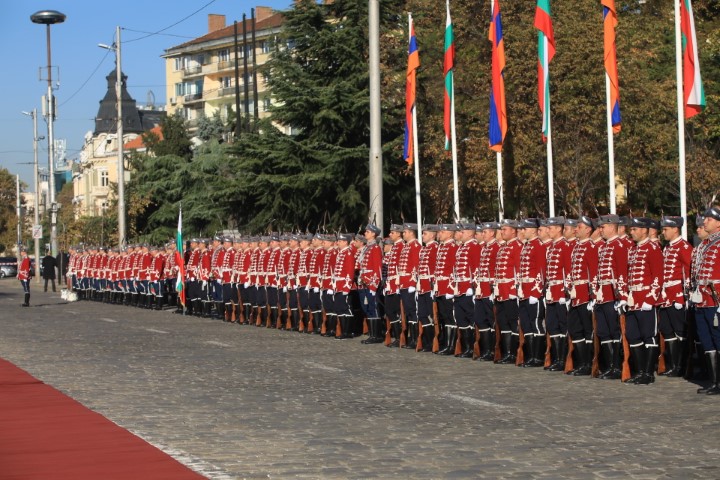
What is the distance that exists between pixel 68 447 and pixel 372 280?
12.3 m

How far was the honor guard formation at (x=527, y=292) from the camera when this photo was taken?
619 inches

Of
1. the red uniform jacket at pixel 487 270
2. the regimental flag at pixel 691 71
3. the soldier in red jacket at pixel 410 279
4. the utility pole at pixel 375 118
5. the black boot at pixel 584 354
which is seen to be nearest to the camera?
the black boot at pixel 584 354

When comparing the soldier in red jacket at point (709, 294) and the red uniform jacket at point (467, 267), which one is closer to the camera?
the soldier in red jacket at point (709, 294)

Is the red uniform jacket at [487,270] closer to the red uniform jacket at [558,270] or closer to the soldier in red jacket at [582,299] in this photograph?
the red uniform jacket at [558,270]

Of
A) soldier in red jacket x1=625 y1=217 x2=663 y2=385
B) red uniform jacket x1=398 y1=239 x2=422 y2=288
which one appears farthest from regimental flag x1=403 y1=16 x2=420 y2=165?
soldier in red jacket x1=625 y1=217 x2=663 y2=385

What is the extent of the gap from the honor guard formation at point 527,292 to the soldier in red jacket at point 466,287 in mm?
20

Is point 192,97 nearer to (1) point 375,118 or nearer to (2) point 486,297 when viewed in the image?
(1) point 375,118

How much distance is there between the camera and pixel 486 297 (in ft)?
61.9

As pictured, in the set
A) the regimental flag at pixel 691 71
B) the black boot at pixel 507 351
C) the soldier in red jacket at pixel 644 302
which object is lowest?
the black boot at pixel 507 351

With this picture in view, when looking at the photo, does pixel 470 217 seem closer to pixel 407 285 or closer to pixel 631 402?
pixel 407 285

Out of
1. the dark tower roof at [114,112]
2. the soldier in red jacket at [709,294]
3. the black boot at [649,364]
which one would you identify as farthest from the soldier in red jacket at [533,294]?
the dark tower roof at [114,112]

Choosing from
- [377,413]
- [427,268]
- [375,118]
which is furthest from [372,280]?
[377,413]

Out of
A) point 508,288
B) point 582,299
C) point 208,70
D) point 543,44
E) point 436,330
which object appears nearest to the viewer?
point 582,299

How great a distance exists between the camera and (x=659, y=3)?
46688 mm
